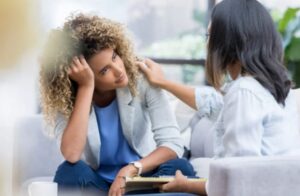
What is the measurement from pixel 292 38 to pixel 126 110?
193 centimetres

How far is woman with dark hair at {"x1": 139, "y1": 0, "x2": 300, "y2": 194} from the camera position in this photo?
3.74 feet

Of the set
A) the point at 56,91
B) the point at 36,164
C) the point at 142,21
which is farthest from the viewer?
the point at 142,21

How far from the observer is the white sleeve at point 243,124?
44.4 inches

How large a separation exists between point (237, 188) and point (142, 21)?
242 cm

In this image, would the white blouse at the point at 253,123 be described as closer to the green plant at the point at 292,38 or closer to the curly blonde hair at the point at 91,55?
the curly blonde hair at the point at 91,55

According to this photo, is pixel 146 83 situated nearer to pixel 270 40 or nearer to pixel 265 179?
pixel 270 40

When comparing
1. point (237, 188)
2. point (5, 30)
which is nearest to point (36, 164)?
point (237, 188)

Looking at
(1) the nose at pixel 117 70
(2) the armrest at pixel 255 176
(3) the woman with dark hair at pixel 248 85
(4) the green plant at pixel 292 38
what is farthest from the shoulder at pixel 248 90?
(4) the green plant at pixel 292 38

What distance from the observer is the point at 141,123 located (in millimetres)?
1603

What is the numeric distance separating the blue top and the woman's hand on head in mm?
154

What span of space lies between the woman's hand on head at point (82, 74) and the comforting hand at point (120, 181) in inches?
10.3

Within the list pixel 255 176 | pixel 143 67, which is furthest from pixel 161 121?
pixel 255 176

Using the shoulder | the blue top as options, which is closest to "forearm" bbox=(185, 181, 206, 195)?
the shoulder

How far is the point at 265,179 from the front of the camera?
1026 mm
